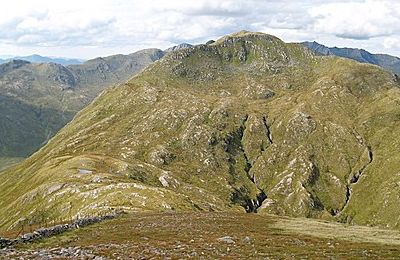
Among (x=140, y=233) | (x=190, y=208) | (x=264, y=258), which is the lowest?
(x=190, y=208)

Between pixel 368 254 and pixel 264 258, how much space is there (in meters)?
12.3

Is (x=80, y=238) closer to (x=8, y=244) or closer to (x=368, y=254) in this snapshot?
(x=8, y=244)

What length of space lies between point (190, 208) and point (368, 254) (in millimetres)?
119468

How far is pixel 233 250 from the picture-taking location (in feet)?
152

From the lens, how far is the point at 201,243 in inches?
1987

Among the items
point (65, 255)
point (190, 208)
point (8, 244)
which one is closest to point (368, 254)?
point (65, 255)

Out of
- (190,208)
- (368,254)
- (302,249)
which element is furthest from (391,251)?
(190,208)

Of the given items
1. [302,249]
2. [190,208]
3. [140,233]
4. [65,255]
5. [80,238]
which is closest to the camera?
[65,255]

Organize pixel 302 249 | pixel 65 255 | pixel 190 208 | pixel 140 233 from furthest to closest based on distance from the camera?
pixel 190 208
pixel 140 233
pixel 302 249
pixel 65 255

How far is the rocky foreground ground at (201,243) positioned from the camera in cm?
4222

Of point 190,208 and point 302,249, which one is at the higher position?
point 302,249

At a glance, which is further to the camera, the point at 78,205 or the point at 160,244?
the point at 78,205

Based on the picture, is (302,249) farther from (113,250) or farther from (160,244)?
(113,250)

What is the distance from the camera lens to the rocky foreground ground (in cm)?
4222
